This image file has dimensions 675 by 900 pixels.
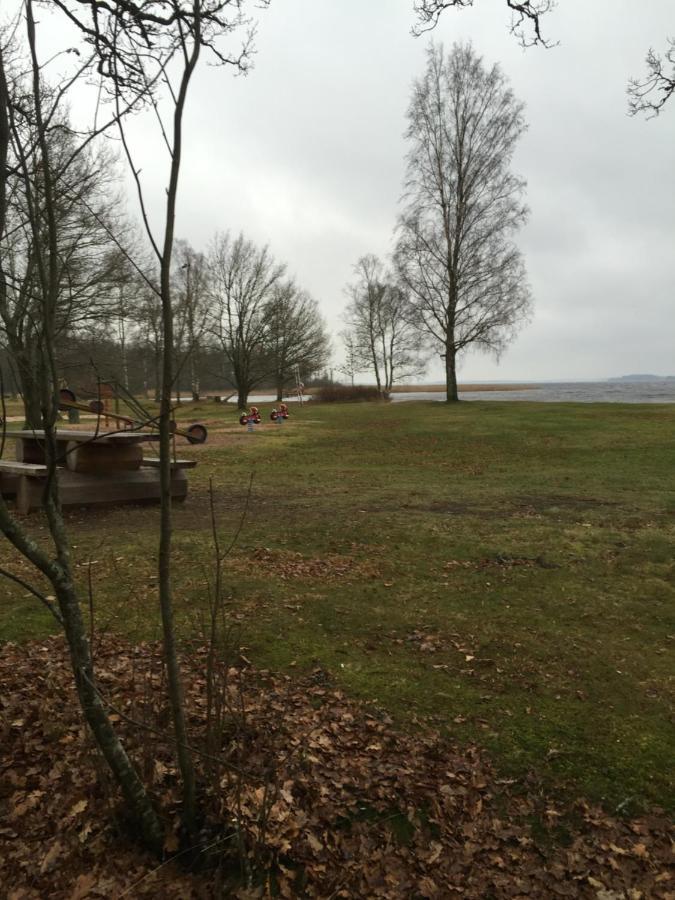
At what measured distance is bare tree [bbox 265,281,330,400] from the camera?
38344 mm

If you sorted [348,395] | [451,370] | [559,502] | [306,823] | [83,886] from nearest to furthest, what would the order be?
[83,886] → [306,823] → [559,502] → [451,370] → [348,395]

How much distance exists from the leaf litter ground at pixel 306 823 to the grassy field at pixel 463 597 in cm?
26

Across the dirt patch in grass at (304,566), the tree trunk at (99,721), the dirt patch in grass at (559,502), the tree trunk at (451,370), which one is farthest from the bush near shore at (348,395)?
the tree trunk at (99,721)

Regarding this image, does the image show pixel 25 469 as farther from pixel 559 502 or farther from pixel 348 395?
pixel 348 395

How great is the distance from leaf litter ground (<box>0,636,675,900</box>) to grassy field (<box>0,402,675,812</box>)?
0.26 metres

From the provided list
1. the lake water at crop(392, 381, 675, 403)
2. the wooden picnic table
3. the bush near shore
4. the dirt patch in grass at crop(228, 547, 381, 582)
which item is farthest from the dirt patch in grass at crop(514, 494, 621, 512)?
the bush near shore

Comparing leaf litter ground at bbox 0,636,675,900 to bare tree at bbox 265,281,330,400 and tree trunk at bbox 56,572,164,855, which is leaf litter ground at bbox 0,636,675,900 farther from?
bare tree at bbox 265,281,330,400

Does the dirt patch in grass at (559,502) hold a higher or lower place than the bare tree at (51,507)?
lower

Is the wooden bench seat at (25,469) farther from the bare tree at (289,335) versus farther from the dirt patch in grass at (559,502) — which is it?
the bare tree at (289,335)

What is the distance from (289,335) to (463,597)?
35568 mm

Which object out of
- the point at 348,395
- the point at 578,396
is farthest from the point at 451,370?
the point at 578,396

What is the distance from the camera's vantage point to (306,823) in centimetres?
234

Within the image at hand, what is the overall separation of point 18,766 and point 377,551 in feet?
12.6

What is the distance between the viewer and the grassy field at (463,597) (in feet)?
9.89
